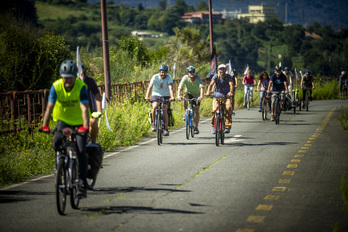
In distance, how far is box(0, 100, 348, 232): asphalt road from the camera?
6.50 m

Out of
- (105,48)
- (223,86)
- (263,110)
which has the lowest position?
(263,110)

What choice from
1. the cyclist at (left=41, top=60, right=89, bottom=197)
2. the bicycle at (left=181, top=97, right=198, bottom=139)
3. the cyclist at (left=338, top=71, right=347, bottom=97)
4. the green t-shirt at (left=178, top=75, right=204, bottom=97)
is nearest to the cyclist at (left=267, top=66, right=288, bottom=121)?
the green t-shirt at (left=178, top=75, right=204, bottom=97)

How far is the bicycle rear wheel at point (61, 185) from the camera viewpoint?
22.5 ft

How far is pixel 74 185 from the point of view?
Answer: 7.11m

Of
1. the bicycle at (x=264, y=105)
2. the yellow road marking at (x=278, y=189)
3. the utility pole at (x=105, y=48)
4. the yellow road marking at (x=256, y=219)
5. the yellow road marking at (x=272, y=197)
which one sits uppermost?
the utility pole at (x=105, y=48)

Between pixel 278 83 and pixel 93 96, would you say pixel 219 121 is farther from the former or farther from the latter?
pixel 278 83

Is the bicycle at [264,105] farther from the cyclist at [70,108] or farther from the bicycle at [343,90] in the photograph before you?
the bicycle at [343,90]

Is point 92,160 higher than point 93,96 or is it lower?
lower

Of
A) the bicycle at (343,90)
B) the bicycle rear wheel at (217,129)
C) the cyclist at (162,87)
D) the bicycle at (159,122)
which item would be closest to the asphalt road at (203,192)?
the bicycle rear wheel at (217,129)

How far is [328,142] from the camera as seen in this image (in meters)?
14.2

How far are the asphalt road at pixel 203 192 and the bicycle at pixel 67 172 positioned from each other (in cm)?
18

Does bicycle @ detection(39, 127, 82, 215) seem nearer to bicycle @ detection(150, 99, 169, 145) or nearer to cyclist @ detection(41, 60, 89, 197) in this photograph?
cyclist @ detection(41, 60, 89, 197)


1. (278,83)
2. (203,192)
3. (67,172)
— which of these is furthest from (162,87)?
(67,172)

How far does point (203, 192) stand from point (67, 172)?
2121 millimetres
